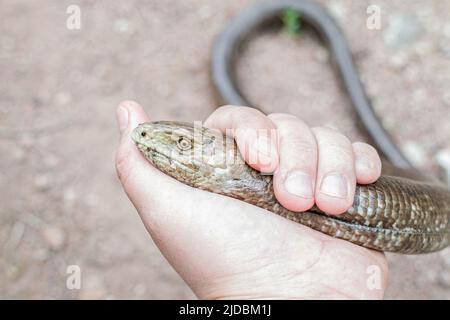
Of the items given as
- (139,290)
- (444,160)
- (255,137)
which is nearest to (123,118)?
(255,137)

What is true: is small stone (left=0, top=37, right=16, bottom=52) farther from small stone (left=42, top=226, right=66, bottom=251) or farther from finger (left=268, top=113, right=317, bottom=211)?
finger (left=268, top=113, right=317, bottom=211)

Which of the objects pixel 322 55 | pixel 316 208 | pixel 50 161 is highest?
pixel 322 55

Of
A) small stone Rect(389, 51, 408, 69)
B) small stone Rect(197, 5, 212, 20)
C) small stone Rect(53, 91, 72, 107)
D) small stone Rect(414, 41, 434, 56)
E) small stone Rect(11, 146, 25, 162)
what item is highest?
small stone Rect(197, 5, 212, 20)

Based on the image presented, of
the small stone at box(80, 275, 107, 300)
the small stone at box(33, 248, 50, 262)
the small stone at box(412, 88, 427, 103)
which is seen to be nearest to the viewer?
the small stone at box(80, 275, 107, 300)

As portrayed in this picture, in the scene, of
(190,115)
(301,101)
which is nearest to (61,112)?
(190,115)

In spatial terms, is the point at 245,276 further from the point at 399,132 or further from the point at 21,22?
the point at 21,22

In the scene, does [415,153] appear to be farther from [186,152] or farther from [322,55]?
[186,152]

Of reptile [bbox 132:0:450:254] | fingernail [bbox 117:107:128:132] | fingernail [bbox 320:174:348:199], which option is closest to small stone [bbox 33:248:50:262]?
fingernail [bbox 117:107:128:132]
